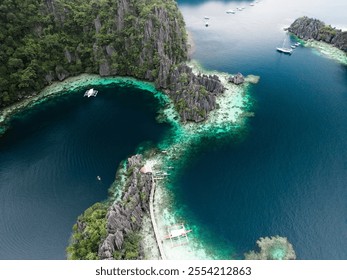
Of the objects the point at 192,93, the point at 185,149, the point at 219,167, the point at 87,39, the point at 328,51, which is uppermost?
the point at 328,51

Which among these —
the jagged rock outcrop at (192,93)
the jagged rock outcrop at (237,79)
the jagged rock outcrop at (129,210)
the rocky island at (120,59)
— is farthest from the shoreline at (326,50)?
the jagged rock outcrop at (129,210)

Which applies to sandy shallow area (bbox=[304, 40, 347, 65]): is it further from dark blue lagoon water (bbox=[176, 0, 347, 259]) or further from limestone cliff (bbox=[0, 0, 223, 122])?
limestone cliff (bbox=[0, 0, 223, 122])

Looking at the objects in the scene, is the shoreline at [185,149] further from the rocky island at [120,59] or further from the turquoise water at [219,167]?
the turquoise water at [219,167]

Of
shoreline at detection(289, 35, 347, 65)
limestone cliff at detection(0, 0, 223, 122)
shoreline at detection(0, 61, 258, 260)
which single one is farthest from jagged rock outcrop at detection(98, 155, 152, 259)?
shoreline at detection(289, 35, 347, 65)

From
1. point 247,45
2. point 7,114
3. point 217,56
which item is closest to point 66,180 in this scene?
point 7,114

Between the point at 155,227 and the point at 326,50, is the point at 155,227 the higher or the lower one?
the lower one

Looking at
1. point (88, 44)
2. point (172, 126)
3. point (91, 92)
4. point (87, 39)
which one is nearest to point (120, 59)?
point (88, 44)

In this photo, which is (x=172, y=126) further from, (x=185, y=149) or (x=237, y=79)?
(x=237, y=79)
